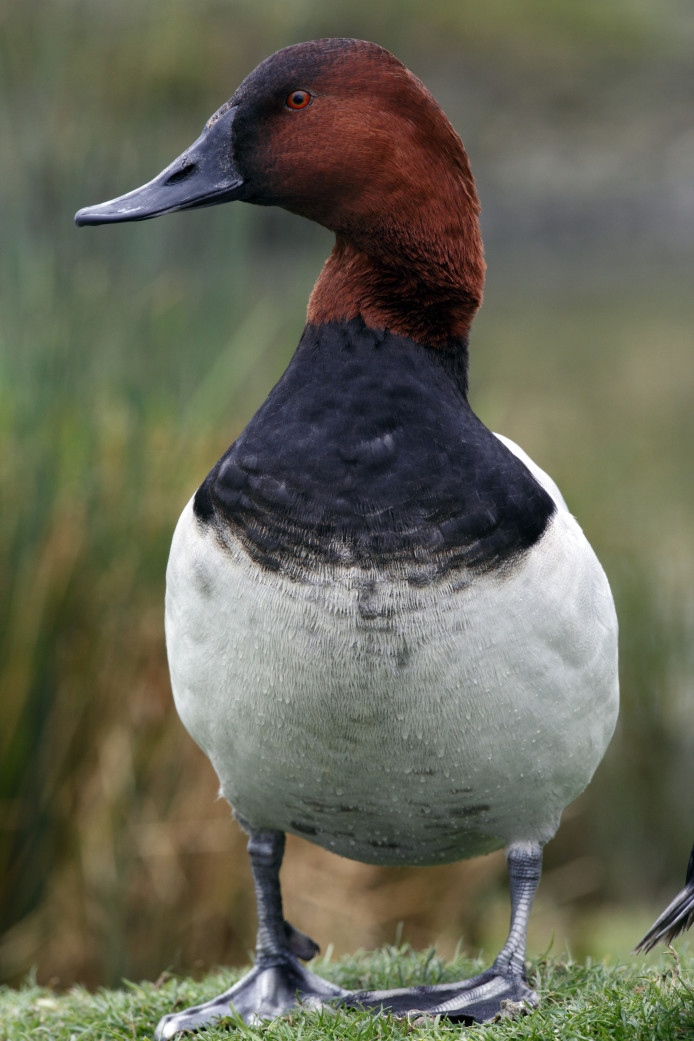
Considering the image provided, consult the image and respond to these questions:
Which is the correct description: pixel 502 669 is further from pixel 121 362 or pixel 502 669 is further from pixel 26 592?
pixel 121 362

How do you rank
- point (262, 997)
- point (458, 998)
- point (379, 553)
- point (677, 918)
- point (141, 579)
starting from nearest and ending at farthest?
1. point (379, 553)
2. point (677, 918)
3. point (458, 998)
4. point (262, 997)
5. point (141, 579)

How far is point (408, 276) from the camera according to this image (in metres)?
2.65

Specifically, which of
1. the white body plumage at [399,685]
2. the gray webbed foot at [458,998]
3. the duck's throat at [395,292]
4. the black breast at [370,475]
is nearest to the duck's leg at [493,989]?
the gray webbed foot at [458,998]

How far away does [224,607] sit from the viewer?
8.42 feet

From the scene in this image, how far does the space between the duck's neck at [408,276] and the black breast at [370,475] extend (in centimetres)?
5

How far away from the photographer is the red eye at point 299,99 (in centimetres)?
260

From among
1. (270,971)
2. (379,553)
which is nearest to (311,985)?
(270,971)

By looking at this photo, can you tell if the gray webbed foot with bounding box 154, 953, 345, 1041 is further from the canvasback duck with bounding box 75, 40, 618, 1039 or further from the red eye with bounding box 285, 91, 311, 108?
the red eye with bounding box 285, 91, 311, 108

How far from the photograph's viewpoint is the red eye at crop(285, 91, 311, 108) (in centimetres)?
260

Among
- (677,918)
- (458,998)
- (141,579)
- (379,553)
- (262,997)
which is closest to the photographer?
(379,553)

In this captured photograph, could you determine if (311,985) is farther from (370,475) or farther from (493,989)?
(370,475)

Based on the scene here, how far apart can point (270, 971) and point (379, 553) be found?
1.27 meters

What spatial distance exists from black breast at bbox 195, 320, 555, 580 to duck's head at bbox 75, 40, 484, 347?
0.40 ft

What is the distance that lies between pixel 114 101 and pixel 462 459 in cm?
317
